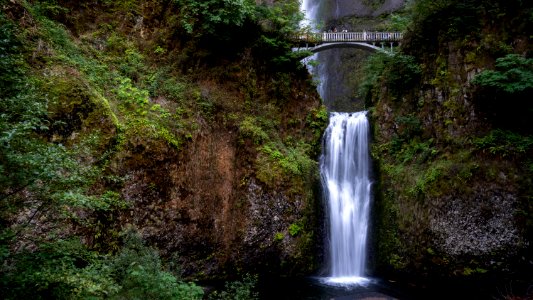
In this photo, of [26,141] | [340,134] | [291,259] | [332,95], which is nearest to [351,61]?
[332,95]

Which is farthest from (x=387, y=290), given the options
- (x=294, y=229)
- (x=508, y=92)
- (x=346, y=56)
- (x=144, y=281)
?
(x=346, y=56)

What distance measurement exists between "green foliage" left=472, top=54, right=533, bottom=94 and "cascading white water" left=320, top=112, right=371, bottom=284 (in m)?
5.08

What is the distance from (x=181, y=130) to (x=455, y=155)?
8732 mm

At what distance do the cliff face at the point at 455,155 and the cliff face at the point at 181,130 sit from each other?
3.00m

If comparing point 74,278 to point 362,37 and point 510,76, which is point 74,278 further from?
point 362,37

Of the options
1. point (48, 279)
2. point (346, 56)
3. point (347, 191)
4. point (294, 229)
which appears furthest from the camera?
point (346, 56)

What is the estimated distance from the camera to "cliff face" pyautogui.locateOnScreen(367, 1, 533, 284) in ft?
30.3

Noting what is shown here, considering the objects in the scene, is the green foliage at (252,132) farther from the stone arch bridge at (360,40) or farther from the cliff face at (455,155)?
the stone arch bridge at (360,40)

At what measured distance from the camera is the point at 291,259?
1061cm

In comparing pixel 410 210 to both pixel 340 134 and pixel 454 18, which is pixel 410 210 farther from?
pixel 454 18

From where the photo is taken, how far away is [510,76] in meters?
9.29

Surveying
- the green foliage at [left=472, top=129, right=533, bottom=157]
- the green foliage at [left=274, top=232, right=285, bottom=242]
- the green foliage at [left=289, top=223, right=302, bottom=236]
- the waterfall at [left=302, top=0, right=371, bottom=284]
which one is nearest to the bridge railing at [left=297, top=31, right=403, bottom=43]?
the waterfall at [left=302, top=0, right=371, bottom=284]

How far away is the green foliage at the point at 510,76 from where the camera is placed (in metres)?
8.89

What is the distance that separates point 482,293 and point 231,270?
276 inches
